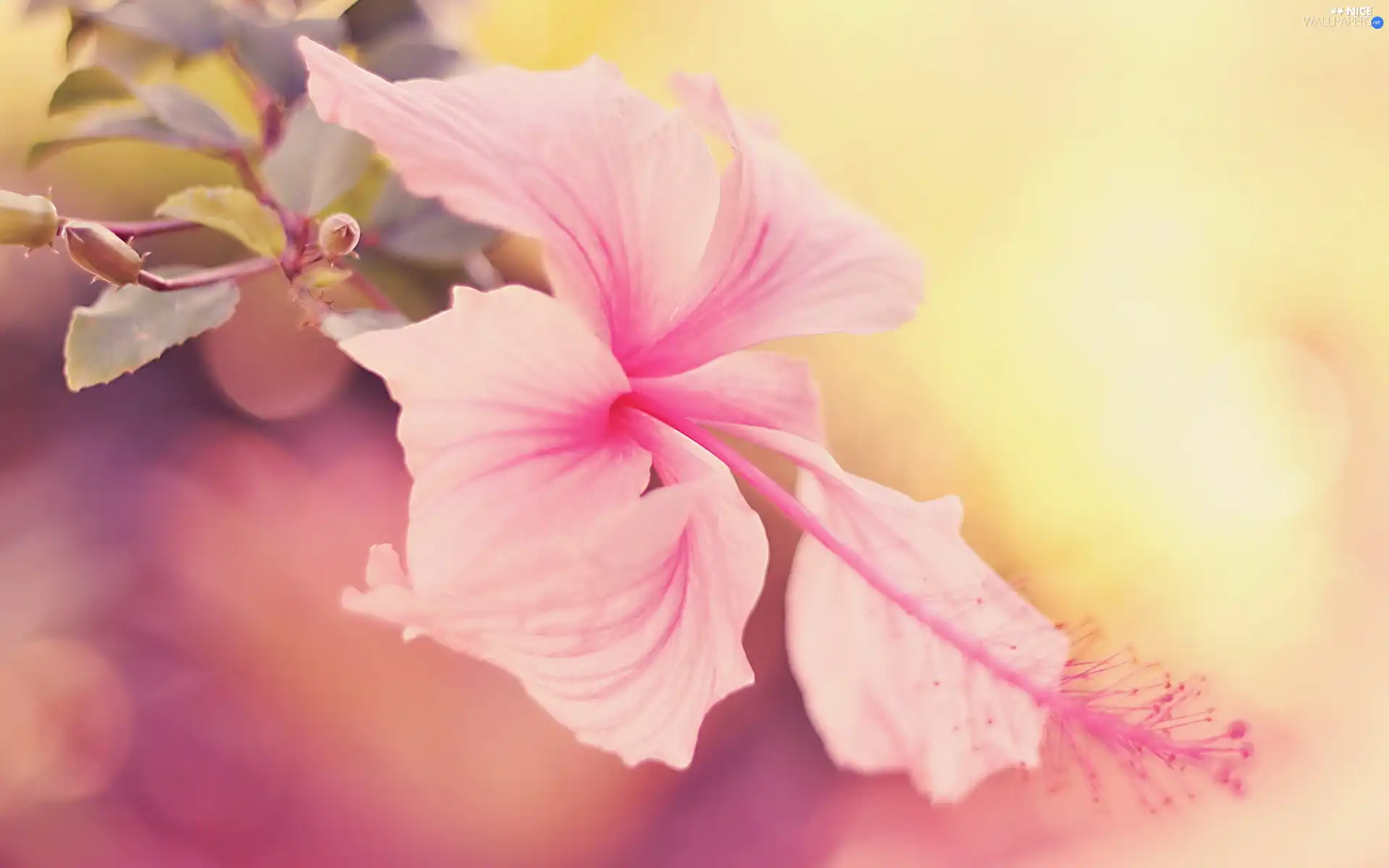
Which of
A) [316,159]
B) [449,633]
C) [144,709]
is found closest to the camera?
[449,633]

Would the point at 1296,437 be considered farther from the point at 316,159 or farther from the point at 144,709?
the point at 144,709

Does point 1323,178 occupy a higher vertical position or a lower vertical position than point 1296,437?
higher

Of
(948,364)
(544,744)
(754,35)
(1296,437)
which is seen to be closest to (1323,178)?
(1296,437)

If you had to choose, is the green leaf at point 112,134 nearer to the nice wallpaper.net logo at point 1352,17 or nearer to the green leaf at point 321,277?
the green leaf at point 321,277

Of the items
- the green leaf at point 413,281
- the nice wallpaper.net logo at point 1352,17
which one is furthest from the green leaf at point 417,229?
the nice wallpaper.net logo at point 1352,17

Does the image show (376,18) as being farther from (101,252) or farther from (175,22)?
(101,252)

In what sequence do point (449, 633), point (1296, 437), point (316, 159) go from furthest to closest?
1. point (1296, 437)
2. point (316, 159)
3. point (449, 633)

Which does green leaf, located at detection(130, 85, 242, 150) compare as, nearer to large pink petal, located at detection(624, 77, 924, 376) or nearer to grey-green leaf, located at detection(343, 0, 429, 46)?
grey-green leaf, located at detection(343, 0, 429, 46)
